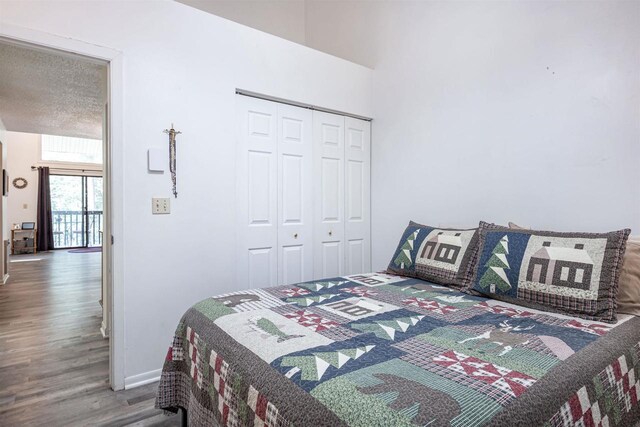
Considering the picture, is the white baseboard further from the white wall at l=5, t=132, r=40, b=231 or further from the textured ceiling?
the white wall at l=5, t=132, r=40, b=231

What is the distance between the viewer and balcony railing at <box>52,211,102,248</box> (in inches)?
356

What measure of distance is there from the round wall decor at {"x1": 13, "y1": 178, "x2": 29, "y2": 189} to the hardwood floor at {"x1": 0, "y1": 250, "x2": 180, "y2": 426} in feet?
17.0

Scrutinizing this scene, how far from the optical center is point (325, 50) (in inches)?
155

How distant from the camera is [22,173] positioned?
8.50 meters

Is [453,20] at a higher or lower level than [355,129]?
higher

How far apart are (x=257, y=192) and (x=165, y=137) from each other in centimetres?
76

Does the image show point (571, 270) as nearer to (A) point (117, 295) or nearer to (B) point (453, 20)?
(B) point (453, 20)

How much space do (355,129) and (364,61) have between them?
2.35ft

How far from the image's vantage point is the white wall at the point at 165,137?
211cm

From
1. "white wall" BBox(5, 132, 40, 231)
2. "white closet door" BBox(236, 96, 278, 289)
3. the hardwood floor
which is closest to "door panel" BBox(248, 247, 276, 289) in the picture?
"white closet door" BBox(236, 96, 278, 289)

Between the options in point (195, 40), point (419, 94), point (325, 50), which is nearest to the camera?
point (195, 40)

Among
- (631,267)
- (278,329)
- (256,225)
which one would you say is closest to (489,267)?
(631,267)

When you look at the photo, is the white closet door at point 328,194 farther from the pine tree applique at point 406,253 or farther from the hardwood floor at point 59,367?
the hardwood floor at point 59,367

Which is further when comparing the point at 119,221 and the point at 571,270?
the point at 119,221
